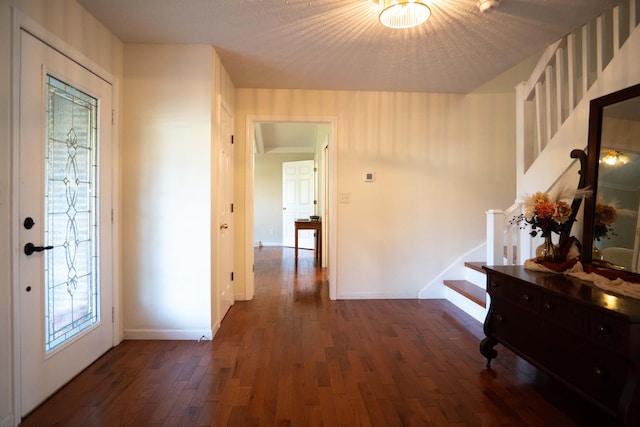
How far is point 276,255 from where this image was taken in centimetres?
648

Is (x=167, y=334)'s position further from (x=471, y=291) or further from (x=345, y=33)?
(x=471, y=291)

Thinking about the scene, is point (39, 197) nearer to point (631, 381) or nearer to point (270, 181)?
point (631, 381)

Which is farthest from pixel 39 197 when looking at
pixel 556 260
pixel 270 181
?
pixel 270 181

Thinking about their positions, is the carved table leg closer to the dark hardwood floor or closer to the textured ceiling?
the dark hardwood floor

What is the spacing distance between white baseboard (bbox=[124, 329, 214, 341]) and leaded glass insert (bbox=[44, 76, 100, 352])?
36 centimetres

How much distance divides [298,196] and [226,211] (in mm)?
4338

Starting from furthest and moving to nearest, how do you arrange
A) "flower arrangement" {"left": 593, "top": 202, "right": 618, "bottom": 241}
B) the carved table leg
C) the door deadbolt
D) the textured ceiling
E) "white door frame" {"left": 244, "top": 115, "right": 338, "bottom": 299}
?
"white door frame" {"left": 244, "top": 115, "right": 338, "bottom": 299} < the carved table leg < the textured ceiling < "flower arrangement" {"left": 593, "top": 202, "right": 618, "bottom": 241} < the door deadbolt

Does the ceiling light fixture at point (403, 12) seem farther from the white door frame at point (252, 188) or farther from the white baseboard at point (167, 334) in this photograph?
the white baseboard at point (167, 334)

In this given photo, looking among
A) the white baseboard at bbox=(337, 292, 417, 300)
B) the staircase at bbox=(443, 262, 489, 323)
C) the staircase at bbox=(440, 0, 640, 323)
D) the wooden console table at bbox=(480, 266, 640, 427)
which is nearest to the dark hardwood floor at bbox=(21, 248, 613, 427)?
the staircase at bbox=(443, 262, 489, 323)

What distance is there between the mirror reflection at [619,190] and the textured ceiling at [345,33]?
790mm

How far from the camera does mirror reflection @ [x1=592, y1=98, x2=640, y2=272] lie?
1717mm

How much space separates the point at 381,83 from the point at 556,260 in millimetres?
2266

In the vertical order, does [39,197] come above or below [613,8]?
below

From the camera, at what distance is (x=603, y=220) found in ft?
6.13
